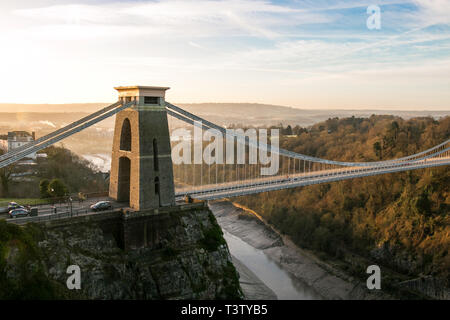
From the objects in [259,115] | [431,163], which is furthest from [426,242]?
[259,115]

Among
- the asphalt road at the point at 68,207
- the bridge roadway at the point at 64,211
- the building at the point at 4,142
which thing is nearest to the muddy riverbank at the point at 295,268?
the bridge roadway at the point at 64,211

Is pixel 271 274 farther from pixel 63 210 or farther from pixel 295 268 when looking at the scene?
pixel 63 210

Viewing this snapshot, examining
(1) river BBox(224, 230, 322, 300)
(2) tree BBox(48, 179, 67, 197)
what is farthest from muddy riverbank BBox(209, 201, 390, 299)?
(2) tree BBox(48, 179, 67, 197)

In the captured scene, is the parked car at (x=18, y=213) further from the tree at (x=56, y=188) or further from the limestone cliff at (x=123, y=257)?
the tree at (x=56, y=188)

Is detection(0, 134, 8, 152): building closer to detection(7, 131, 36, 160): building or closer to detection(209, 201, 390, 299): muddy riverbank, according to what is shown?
detection(7, 131, 36, 160): building

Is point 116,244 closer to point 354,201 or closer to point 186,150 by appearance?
point 354,201

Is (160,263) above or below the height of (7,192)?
below
